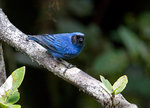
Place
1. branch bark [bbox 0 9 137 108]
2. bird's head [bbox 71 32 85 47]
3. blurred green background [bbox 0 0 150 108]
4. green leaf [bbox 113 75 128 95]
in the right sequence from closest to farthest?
1. green leaf [bbox 113 75 128 95]
2. branch bark [bbox 0 9 137 108]
3. bird's head [bbox 71 32 85 47]
4. blurred green background [bbox 0 0 150 108]

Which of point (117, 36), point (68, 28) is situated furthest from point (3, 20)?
point (117, 36)

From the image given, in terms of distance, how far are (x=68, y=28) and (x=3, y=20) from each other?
219cm

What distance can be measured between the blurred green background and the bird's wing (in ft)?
4.03

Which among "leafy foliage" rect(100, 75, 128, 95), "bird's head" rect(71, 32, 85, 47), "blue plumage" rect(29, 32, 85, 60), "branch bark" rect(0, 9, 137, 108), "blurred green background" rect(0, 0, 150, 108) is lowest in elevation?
"blurred green background" rect(0, 0, 150, 108)

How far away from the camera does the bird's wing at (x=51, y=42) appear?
303 cm

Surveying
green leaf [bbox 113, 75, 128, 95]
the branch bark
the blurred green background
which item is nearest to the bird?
the branch bark

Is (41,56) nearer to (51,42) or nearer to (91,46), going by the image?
(51,42)

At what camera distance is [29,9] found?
5301 millimetres

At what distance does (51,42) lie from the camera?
324 cm

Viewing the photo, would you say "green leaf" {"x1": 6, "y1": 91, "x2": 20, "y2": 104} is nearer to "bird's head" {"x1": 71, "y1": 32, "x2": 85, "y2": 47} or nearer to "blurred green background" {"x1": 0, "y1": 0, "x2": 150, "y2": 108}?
"bird's head" {"x1": 71, "y1": 32, "x2": 85, "y2": 47}

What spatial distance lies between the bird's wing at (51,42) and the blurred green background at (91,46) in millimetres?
1229

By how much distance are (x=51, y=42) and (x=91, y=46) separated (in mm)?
1721

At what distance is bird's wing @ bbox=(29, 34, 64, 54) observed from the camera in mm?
3034

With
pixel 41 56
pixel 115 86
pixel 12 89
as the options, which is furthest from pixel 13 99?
pixel 41 56
